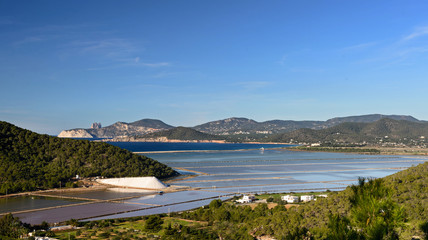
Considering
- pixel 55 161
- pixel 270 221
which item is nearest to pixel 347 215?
pixel 270 221

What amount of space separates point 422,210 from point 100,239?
82.0ft

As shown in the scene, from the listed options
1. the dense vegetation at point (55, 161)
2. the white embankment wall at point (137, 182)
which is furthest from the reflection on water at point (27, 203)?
the white embankment wall at point (137, 182)

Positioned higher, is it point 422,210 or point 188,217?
point 422,210

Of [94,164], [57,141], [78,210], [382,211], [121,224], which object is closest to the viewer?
[382,211]

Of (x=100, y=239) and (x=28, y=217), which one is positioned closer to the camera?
(x=100, y=239)

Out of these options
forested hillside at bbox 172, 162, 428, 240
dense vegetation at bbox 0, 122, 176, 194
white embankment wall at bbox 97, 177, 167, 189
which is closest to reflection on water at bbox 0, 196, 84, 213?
dense vegetation at bbox 0, 122, 176, 194

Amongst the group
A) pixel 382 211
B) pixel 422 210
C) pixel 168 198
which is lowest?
pixel 168 198

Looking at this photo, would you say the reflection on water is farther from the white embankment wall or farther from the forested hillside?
the forested hillside

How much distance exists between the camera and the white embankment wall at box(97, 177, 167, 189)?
6750 centimetres

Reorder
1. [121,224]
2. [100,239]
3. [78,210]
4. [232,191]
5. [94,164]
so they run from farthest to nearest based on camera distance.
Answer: [94,164]
[232,191]
[78,210]
[121,224]
[100,239]

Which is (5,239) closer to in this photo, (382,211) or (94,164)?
(382,211)

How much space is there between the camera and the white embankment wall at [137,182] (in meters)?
67.5

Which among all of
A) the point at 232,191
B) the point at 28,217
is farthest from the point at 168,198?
the point at 28,217

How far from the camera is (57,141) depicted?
88.4 metres
